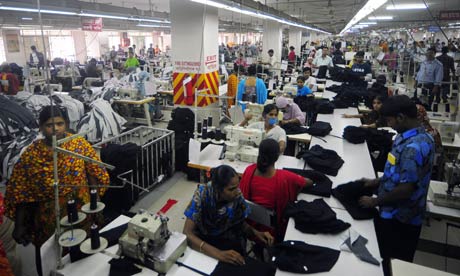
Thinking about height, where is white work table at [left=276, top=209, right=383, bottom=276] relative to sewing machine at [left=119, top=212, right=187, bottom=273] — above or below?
below

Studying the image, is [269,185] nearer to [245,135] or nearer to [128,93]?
[245,135]

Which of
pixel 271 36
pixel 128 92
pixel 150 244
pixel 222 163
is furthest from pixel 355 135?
pixel 271 36

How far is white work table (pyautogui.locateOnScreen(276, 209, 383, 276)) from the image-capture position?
2.08 metres

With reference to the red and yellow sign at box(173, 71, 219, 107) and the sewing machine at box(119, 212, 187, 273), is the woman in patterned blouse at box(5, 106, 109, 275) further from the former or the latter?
the red and yellow sign at box(173, 71, 219, 107)

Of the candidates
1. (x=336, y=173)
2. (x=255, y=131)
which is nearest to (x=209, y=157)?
(x=255, y=131)

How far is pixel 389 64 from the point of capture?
1141 cm

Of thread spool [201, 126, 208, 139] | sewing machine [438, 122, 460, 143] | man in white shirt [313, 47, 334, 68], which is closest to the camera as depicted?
thread spool [201, 126, 208, 139]

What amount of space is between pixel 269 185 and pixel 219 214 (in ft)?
1.86

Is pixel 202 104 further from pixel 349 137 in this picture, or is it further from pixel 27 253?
pixel 27 253

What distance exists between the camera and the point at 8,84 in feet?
24.0

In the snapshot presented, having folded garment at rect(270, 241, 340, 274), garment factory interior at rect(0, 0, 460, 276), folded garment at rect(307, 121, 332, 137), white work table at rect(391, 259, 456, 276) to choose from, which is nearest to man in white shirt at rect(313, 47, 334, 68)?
garment factory interior at rect(0, 0, 460, 276)

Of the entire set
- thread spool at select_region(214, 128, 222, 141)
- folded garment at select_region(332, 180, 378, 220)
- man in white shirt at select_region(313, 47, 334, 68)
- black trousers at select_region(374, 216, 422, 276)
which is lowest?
black trousers at select_region(374, 216, 422, 276)

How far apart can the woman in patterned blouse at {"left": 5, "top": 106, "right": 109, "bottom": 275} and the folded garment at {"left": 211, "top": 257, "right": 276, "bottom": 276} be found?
120 cm

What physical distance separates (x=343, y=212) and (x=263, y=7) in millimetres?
5723
